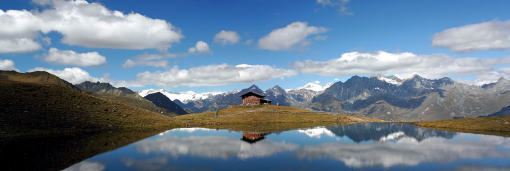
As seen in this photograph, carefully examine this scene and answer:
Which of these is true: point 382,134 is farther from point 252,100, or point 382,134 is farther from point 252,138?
point 252,100

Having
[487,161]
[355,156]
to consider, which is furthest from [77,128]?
[487,161]

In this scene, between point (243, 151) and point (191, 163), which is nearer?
point (191, 163)

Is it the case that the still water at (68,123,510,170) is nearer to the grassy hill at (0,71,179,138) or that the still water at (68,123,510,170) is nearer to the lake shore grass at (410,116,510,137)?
the lake shore grass at (410,116,510,137)

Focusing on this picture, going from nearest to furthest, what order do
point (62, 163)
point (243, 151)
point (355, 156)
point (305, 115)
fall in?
1. point (62, 163)
2. point (355, 156)
3. point (243, 151)
4. point (305, 115)

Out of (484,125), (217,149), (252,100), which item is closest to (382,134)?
(484,125)

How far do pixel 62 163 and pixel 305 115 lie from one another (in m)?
117

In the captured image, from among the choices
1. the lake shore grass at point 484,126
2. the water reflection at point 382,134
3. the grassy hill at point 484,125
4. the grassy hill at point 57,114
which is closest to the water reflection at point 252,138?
the water reflection at point 382,134

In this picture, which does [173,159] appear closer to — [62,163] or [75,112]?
[62,163]

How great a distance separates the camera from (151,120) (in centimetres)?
11606

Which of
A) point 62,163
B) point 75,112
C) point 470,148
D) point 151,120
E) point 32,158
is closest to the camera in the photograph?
point 62,163

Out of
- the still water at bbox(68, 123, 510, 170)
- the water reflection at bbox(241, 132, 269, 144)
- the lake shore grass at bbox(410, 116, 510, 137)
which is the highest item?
the lake shore grass at bbox(410, 116, 510, 137)

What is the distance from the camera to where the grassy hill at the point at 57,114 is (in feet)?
262

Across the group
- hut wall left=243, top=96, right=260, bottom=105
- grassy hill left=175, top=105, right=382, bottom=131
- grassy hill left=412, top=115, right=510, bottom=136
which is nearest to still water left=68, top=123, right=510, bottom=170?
grassy hill left=412, top=115, right=510, bottom=136

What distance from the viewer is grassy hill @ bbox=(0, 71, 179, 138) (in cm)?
7988
